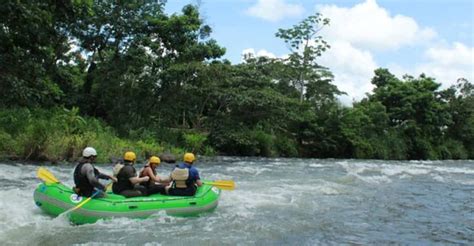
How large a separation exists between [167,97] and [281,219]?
16835 millimetres

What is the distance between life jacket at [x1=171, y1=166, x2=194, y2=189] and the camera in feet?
30.5

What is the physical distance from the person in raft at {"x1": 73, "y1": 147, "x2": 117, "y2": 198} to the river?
2.02 feet

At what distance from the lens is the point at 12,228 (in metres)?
7.29

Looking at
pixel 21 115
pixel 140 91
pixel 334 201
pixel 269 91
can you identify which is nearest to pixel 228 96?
pixel 269 91

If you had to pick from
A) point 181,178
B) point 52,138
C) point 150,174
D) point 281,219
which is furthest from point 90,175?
point 52,138

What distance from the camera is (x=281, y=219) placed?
9250mm

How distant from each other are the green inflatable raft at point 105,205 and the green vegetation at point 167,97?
815 cm

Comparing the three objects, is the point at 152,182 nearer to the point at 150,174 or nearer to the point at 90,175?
the point at 150,174

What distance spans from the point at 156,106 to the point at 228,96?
385 centimetres

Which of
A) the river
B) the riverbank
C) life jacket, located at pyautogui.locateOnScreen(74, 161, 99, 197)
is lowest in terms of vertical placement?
the river

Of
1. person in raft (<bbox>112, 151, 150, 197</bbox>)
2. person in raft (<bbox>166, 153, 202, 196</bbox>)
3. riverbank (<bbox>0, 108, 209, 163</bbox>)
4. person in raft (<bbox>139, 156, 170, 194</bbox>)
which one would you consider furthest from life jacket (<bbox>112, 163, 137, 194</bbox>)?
riverbank (<bbox>0, 108, 209, 163</bbox>)

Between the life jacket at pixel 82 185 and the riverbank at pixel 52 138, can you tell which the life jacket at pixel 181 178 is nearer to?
the life jacket at pixel 82 185

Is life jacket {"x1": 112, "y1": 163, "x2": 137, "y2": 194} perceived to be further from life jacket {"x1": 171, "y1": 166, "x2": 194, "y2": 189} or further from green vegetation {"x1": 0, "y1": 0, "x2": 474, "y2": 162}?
green vegetation {"x1": 0, "y1": 0, "x2": 474, "y2": 162}

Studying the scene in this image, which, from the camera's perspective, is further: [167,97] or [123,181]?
[167,97]
